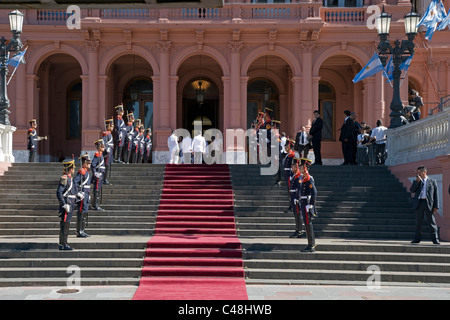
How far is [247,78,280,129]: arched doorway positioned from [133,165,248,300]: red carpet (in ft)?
40.7

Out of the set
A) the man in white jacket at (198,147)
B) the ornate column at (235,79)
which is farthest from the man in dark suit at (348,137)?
the ornate column at (235,79)

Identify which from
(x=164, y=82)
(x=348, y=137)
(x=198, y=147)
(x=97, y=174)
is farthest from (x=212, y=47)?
(x=97, y=174)

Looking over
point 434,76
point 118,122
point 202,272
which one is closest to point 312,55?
point 434,76

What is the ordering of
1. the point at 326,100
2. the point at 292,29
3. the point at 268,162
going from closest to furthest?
the point at 268,162, the point at 292,29, the point at 326,100

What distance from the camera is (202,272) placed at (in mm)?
12500

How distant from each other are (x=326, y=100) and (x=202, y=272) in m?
21.8

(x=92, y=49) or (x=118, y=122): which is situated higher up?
(x=92, y=49)

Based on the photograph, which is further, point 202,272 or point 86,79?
point 86,79

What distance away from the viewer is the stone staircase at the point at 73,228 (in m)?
12.4

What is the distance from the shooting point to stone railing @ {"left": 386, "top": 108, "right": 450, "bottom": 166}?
52.0ft

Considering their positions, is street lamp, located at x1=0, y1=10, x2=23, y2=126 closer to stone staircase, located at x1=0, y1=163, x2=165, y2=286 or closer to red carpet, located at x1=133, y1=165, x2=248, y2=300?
stone staircase, located at x1=0, y1=163, x2=165, y2=286

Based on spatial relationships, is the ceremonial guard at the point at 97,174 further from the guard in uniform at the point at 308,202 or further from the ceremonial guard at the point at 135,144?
the guard in uniform at the point at 308,202
